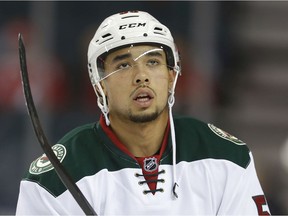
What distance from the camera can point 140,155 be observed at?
10.1 ft

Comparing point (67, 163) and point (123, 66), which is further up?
point (123, 66)

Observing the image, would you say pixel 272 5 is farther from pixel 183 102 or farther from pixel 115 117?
pixel 115 117

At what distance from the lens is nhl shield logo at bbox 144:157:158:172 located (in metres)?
3.04

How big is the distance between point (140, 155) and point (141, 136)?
0.07 meters

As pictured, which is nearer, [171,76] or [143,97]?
[143,97]

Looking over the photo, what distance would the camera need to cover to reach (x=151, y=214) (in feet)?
9.72

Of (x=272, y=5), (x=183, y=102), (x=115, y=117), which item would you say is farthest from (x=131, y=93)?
(x=272, y=5)

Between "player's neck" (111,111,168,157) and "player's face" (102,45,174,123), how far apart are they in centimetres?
5

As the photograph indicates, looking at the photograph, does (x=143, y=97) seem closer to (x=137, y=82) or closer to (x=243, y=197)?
(x=137, y=82)

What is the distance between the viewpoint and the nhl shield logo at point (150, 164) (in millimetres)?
Answer: 3035

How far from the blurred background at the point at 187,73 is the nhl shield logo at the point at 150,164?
87.4 inches

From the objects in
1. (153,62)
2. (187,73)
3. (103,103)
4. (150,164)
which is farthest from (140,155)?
(187,73)

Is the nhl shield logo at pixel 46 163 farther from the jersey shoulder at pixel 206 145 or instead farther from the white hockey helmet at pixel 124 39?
the jersey shoulder at pixel 206 145

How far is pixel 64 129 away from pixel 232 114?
1005 millimetres
